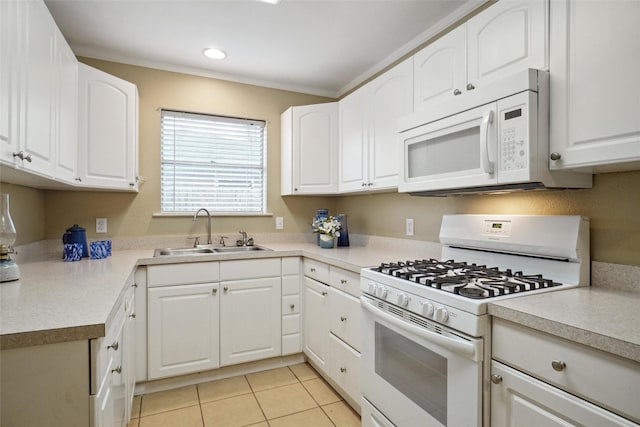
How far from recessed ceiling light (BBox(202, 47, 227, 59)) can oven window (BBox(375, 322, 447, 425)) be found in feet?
7.28

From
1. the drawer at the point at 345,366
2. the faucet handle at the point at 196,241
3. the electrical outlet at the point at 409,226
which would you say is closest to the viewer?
the drawer at the point at 345,366

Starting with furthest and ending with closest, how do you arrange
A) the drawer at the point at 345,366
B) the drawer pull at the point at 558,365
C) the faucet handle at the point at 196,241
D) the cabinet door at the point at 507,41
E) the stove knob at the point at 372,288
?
the faucet handle at the point at 196,241
the drawer at the point at 345,366
the stove knob at the point at 372,288
the cabinet door at the point at 507,41
the drawer pull at the point at 558,365

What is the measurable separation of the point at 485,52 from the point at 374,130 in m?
0.90

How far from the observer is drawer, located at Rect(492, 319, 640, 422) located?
84 cm

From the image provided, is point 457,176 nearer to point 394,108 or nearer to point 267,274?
point 394,108

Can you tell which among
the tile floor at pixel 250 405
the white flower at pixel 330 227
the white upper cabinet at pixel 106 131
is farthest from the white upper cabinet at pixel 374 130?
the white upper cabinet at pixel 106 131

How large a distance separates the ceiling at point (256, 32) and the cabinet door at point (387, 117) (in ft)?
1.18

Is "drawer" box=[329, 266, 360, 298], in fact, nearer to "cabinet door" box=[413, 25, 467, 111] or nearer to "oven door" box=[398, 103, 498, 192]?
"oven door" box=[398, 103, 498, 192]

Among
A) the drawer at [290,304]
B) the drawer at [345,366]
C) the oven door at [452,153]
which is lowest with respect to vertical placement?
the drawer at [345,366]

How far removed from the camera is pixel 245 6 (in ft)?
6.66

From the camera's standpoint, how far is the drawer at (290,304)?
2.59m

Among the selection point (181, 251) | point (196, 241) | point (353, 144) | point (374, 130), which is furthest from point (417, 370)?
point (196, 241)

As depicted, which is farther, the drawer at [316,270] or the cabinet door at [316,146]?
the cabinet door at [316,146]

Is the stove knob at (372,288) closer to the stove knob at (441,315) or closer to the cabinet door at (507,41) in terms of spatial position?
the stove knob at (441,315)
